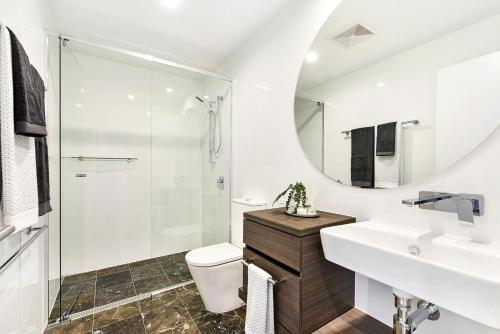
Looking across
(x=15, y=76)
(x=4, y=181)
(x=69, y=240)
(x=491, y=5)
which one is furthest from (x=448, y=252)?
(x=69, y=240)

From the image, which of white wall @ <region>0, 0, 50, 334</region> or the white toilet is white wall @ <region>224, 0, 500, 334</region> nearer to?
the white toilet

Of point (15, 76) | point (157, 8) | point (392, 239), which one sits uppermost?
point (157, 8)

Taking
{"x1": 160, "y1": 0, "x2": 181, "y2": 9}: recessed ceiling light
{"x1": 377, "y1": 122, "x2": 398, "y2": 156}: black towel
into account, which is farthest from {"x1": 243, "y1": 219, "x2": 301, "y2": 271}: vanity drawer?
{"x1": 160, "y1": 0, "x2": 181, "y2": 9}: recessed ceiling light

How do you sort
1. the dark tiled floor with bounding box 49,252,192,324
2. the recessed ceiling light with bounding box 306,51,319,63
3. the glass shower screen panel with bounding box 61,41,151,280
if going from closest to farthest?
the recessed ceiling light with bounding box 306,51,319,63, the dark tiled floor with bounding box 49,252,192,324, the glass shower screen panel with bounding box 61,41,151,280

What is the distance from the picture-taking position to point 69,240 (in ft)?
7.50

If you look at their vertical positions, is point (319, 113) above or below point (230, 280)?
above

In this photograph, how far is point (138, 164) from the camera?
2725mm

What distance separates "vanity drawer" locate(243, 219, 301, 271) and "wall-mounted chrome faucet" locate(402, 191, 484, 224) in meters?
0.52

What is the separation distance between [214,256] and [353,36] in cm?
182

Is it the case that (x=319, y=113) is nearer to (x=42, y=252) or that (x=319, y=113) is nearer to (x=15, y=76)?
(x=15, y=76)

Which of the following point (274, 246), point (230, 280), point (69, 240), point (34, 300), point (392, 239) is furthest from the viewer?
point (69, 240)

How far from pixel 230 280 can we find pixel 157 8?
7.50 feet

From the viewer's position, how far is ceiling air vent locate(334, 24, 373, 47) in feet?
4.13

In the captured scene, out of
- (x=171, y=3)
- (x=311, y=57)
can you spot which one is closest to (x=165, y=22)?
(x=171, y=3)
